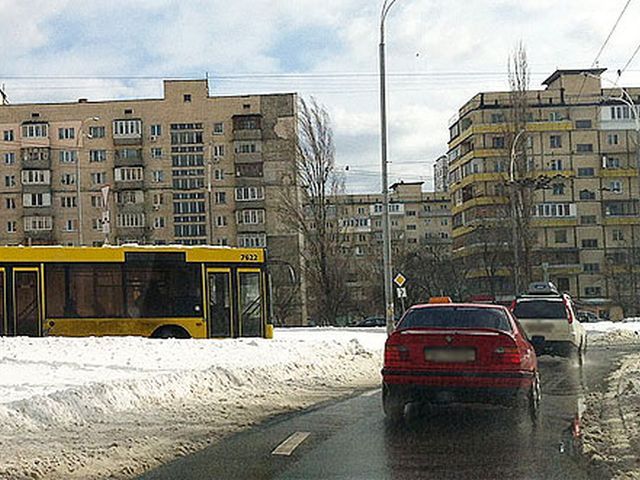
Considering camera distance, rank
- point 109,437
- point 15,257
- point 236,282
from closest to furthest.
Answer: point 109,437, point 15,257, point 236,282

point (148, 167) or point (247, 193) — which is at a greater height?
point (148, 167)

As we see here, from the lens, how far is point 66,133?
87.2 m

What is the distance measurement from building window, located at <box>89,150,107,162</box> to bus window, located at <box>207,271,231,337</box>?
62.3 m

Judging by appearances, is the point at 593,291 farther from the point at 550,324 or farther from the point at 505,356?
the point at 505,356

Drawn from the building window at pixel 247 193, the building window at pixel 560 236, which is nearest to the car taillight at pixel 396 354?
the building window at pixel 247 193

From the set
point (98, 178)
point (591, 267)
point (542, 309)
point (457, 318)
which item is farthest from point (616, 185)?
point (457, 318)

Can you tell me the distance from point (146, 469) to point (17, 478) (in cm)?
113

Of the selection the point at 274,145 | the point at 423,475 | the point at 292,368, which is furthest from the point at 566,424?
the point at 274,145

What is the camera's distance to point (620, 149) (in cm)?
9731

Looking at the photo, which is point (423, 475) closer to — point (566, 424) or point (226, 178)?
point (566, 424)

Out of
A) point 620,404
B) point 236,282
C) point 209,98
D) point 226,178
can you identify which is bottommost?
point 620,404

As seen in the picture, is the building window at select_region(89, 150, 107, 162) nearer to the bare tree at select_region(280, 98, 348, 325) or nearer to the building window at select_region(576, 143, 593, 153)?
the bare tree at select_region(280, 98, 348, 325)

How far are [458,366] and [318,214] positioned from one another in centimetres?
4500

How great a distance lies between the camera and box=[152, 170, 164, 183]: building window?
87.7m
